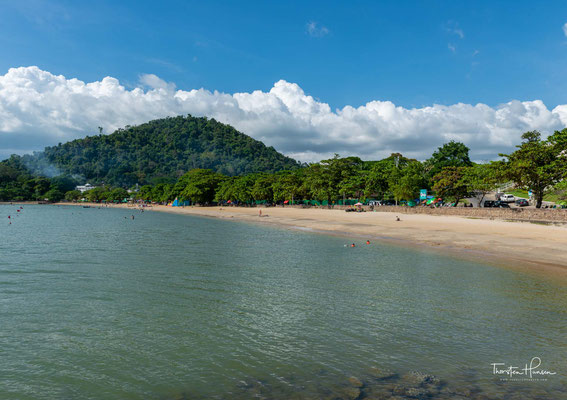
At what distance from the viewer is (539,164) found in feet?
174

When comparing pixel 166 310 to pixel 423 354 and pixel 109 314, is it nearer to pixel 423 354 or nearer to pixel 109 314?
pixel 109 314

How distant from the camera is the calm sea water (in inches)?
330

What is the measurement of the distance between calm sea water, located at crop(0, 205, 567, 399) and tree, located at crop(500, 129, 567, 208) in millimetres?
38961

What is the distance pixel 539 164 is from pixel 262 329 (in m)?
57.2

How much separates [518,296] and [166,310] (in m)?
14.8

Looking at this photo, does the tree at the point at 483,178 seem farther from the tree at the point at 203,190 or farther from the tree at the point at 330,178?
the tree at the point at 203,190

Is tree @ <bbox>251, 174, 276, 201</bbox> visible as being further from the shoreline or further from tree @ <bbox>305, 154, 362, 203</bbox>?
the shoreline

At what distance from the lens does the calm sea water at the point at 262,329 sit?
839cm

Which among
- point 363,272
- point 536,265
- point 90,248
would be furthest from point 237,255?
point 536,265

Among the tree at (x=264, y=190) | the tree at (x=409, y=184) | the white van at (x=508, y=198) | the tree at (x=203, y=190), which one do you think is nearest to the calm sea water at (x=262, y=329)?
the tree at (x=409, y=184)

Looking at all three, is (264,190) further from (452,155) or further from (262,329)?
(262,329)

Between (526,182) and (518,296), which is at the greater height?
(526,182)

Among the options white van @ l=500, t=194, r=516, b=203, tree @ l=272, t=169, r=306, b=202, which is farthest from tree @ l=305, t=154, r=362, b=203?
white van @ l=500, t=194, r=516, b=203

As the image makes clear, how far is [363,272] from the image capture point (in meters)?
21.1
